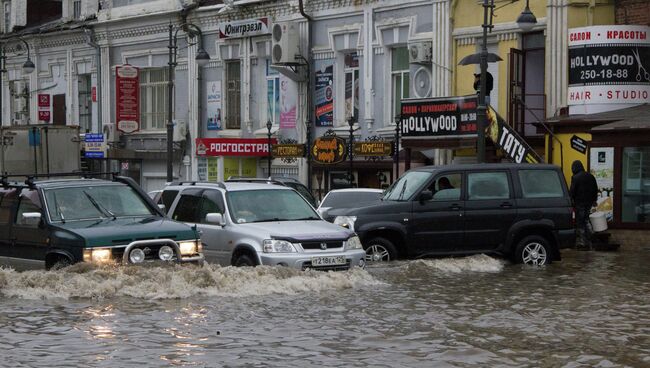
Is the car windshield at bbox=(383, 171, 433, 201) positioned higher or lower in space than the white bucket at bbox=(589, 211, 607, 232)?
higher

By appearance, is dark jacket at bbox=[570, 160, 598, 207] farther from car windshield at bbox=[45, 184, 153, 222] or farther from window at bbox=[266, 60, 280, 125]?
window at bbox=[266, 60, 280, 125]

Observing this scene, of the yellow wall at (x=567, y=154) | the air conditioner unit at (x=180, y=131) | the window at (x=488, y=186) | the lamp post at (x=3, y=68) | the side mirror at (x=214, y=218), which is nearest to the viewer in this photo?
the side mirror at (x=214, y=218)

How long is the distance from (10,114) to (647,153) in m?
31.9

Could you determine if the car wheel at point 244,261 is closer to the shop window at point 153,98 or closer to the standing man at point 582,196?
the standing man at point 582,196

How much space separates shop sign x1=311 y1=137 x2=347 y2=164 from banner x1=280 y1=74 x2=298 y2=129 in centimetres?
228

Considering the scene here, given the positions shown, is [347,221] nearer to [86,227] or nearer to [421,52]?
[86,227]

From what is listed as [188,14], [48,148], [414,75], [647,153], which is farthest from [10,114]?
[647,153]

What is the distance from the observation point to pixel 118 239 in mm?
15156

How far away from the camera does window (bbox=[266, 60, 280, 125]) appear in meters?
37.7

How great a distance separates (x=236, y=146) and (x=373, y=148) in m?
6.27

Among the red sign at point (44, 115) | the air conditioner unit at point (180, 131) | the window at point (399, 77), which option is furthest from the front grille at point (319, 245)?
the red sign at point (44, 115)

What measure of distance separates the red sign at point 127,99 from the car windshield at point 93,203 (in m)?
26.3

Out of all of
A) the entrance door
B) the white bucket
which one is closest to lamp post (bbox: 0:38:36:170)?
the entrance door

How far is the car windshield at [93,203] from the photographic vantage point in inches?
635
